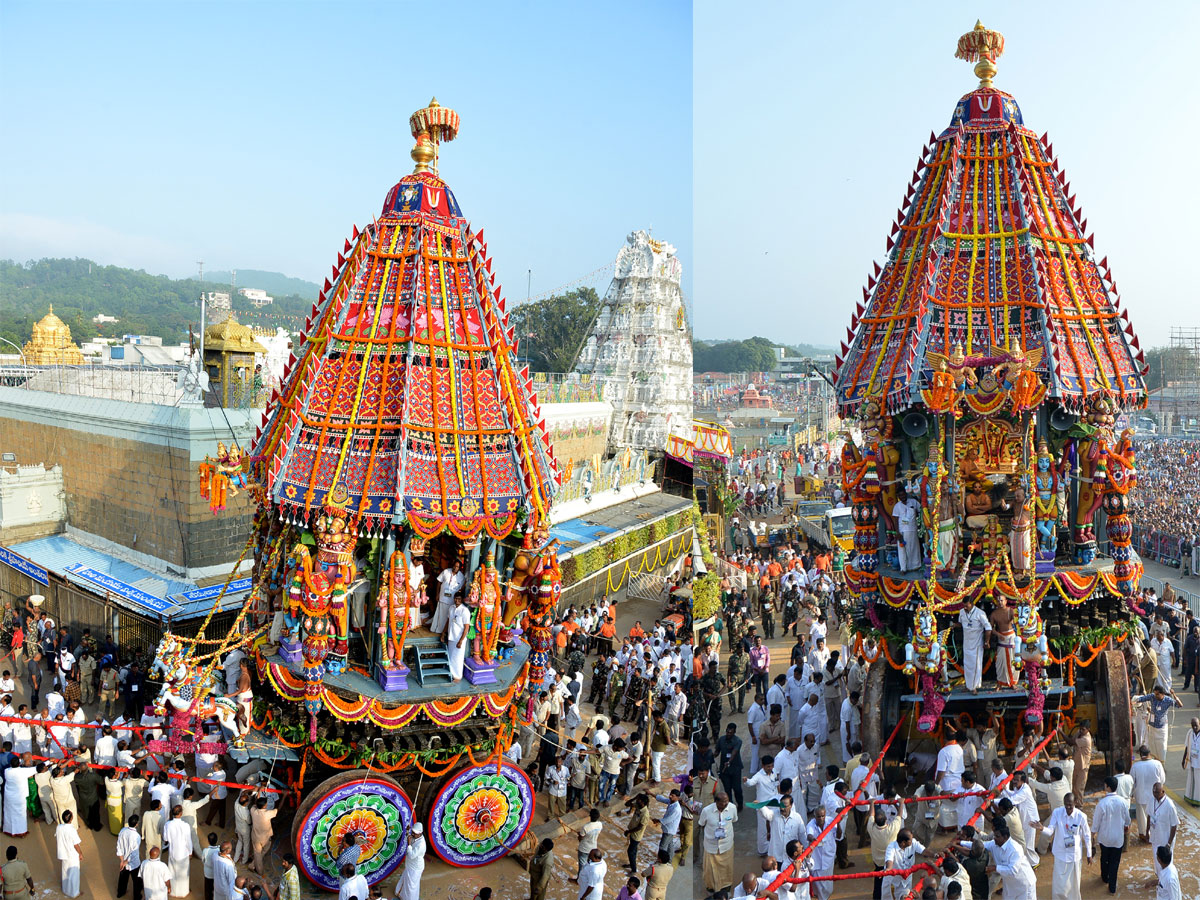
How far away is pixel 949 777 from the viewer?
10906 millimetres

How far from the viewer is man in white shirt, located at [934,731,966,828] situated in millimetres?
10641

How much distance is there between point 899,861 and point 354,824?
5.82 meters

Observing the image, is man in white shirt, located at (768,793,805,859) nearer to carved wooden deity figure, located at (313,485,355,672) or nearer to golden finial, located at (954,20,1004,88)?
carved wooden deity figure, located at (313,485,355,672)

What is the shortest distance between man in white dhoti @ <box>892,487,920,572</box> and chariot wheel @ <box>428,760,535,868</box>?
5.81m

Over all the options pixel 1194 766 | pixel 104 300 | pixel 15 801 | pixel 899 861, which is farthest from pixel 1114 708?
pixel 104 300

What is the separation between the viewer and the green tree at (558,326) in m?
60.0

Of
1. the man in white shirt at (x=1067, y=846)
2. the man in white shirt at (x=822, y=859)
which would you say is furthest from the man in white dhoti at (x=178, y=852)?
the man in white shirt at (x=1067, y=846)

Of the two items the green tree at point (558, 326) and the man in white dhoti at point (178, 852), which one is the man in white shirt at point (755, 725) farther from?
the green tree at point (558, 326)

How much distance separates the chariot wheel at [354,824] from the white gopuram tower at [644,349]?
3322 cm

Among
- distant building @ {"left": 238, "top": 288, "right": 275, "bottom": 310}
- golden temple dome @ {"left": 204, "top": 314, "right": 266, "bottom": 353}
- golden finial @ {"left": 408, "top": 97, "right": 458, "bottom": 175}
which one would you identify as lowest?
golden temple dome @ {"left": 204, "top": 314, "right": 266, "bottom": 353}

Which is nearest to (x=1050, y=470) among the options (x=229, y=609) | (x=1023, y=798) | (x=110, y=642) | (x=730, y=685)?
(x=1023, y=798)

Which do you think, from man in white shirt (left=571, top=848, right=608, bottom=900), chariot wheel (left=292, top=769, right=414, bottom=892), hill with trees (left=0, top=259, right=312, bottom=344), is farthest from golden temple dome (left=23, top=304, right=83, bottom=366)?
man in white shirt (left=571, top=848, right=608, bottom=900)

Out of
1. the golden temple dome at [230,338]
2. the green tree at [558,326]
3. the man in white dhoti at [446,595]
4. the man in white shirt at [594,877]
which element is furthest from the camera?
the green tree at [558,326]

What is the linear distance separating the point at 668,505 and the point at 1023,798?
2068 cm
